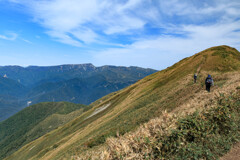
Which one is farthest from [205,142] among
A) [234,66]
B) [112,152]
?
[234,66]

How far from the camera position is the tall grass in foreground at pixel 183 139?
876 centimetres

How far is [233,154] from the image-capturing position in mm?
9062

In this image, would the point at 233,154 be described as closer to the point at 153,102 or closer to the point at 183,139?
the point at 183,139

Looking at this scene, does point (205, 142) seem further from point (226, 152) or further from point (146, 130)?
point (146, 130)

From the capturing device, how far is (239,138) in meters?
10.1

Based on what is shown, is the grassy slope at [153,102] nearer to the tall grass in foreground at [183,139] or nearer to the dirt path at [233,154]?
the tall grass in foreground at [183,139]

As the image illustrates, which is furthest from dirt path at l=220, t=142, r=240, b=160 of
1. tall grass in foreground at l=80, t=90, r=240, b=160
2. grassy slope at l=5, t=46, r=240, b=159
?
grassy slope at l=5, t=46, r=240, b=159

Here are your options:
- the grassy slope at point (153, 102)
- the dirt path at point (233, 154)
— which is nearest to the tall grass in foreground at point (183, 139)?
the dirt path at point (233, 154)

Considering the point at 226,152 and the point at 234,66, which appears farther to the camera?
the point at 234,66

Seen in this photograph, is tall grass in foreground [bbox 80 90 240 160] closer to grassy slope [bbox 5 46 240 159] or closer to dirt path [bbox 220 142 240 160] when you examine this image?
dirt path [bbox 220 142 240 160]

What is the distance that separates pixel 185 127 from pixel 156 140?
7.35ft

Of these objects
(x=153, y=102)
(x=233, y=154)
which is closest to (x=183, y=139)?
(x=233, y=154)

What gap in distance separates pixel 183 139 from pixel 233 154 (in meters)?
2.83

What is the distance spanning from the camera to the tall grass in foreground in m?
8.76
